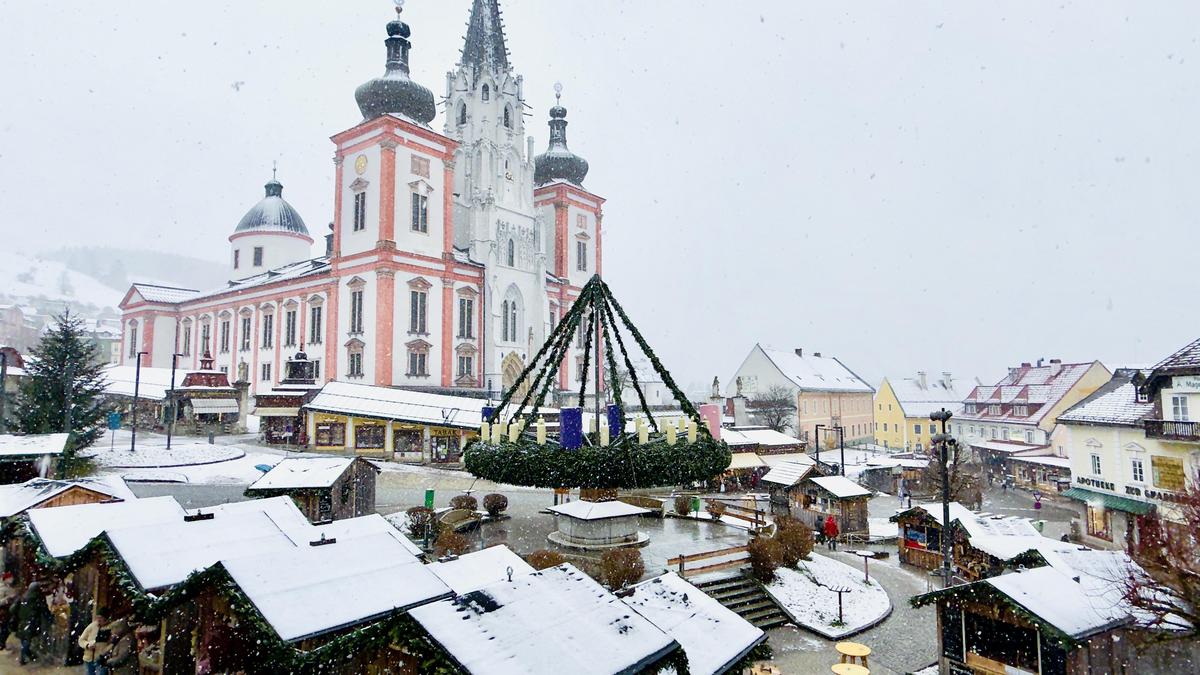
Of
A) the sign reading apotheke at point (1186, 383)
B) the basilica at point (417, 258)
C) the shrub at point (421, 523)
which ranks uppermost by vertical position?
the basilica at point (417, 258)

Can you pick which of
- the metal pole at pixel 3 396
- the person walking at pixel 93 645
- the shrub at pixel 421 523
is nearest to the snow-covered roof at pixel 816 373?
the shrub at pixel 421 523

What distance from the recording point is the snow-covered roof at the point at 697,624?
7758 mm

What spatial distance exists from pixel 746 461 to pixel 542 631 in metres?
29.9

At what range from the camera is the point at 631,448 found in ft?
41.7

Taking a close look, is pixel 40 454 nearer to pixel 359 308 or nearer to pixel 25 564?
pixel 25 564

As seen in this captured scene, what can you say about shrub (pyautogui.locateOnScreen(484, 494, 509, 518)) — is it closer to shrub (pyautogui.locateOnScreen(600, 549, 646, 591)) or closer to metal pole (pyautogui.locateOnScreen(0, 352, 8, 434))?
shrub (pyautogui.locateOnScreen(600, 549, 646, 591))

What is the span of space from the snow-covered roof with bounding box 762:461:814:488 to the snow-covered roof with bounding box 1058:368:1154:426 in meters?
12.8

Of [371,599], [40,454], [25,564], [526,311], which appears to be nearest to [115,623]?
[25,564]

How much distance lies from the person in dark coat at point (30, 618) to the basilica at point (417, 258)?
31.2 metres

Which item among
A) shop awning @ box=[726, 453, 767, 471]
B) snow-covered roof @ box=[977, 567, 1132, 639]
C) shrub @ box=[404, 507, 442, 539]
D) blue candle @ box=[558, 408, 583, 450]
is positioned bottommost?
shop awning @ box=[726, 453, 767, 471]

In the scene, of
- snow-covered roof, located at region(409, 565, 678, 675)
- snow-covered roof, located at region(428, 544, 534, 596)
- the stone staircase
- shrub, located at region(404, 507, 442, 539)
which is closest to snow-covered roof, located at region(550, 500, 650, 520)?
the stone staircase

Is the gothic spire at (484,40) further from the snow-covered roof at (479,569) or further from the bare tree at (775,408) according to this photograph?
the snow-covered roof at (479,569)

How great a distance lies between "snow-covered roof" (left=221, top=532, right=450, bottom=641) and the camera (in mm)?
6750

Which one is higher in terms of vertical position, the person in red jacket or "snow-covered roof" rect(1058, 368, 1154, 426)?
"snow-covered roof" rect(1058, 368, 1154, 426)
